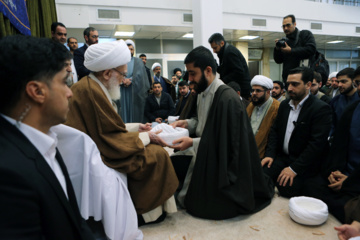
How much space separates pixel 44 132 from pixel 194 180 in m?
1.38

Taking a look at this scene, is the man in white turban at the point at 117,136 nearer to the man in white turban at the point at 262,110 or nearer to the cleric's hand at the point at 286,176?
the cleric's hand at the point at 286,176

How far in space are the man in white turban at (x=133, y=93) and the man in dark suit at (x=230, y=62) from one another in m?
1.32

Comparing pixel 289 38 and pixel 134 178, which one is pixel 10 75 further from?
pixel 289 38

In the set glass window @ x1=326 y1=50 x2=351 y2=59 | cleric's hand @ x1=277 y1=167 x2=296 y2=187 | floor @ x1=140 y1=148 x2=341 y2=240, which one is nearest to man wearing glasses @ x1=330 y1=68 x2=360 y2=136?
cleric's hand @ x1=277 y1=167 x2=296 y2=187

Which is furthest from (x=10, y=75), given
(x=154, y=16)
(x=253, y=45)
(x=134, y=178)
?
(x=253, y=45)

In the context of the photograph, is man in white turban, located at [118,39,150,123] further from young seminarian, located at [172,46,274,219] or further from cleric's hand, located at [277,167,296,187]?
cleric's hand, located at [277,167,296,187]

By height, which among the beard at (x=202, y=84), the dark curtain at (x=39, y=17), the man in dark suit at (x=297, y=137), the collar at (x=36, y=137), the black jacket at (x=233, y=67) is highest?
the dark curtain at (x=39, y=17)

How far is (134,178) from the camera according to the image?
176 centimetres

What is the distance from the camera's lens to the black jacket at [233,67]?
3.48 meters

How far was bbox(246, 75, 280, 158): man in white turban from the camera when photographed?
2.87m

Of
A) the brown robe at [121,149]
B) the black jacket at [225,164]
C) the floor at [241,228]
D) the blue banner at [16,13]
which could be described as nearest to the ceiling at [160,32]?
the blue banner at [16,13]

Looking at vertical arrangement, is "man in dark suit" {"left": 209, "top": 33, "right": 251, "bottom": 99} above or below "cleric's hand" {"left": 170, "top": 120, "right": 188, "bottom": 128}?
above

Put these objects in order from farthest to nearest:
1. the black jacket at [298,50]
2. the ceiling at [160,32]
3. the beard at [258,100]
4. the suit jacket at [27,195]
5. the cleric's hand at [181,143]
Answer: the ceiling at [160,32]
the black jacket at [298,50]
the beard at [258,100]
the cleric's hand at [181,143]
the suit jacket at [27,195]

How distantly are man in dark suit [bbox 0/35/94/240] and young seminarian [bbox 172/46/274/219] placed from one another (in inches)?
47.5
